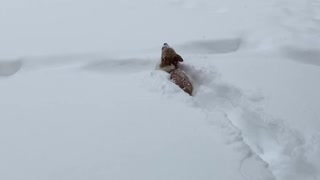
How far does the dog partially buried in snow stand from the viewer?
228 centimetres

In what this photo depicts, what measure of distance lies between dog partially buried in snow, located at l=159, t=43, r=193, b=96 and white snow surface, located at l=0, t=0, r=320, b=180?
0.05 m

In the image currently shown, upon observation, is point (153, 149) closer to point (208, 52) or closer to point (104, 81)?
point (104, 81)

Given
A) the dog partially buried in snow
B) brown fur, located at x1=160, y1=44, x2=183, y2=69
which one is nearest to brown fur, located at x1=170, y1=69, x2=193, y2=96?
the dog partially buried in snow

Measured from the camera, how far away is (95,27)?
3.12 meters

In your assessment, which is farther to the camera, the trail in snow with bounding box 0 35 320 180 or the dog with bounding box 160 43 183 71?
the dog with bounding box 160 43 183 71

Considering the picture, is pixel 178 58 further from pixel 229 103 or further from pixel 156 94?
pixel 229 103

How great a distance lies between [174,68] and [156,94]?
301 millimetres

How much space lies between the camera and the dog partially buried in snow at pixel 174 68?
7.48ft

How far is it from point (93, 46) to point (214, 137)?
1.36 meters

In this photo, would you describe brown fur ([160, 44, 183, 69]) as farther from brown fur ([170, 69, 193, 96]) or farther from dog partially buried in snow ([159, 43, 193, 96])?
brown fur ([170, 69, 193, 96])

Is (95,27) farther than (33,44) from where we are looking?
Yes

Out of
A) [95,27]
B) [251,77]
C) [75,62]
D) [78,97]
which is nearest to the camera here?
[78,97]

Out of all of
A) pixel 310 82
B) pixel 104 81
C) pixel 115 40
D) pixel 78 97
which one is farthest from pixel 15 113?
pixel 310 82

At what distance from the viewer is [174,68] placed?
2.44m
